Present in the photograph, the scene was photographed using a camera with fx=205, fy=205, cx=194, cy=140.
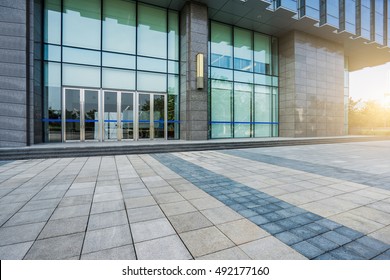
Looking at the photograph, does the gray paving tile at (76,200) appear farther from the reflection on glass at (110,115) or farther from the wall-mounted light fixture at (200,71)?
the wall-mounted light fixture at (200,71)

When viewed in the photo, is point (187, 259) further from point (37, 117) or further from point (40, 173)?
point (37, 117)

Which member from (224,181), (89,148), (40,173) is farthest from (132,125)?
(224,181)

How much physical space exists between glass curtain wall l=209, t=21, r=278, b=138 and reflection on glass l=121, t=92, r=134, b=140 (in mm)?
6174

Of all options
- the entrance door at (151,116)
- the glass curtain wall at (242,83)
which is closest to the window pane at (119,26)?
the entrance door at (151,116)

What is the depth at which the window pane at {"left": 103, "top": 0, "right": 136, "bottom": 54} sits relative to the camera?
14.0 meters

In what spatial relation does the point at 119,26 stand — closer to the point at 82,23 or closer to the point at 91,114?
the point at 82,23

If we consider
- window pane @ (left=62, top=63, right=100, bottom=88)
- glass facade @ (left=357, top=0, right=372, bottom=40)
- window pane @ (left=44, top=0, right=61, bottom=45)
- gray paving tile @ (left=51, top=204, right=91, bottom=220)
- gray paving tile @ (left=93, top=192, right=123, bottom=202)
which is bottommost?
gray paving tile @ (left=51, top=204, right=91, bottom=220)

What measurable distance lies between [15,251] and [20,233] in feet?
1.74

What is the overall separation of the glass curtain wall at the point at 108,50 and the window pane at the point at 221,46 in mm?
3097

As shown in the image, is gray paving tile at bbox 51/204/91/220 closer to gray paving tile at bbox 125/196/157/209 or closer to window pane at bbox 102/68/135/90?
gray paving tile at bbox 125/196/157/209

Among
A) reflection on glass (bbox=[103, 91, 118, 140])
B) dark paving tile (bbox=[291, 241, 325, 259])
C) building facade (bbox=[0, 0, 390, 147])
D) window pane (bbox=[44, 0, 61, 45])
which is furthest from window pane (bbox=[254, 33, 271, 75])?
dark paving tile (bbox=[291, 241, 325, 259])

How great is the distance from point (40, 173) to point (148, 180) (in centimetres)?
363
